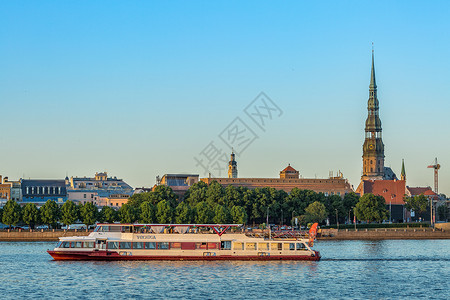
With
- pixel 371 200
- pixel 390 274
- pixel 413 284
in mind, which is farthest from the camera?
pixel 371 200

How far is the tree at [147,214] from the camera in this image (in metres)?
148

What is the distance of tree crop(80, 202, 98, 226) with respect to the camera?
146625mm

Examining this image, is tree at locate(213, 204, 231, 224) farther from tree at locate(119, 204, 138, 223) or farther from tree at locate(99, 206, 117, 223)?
tree at locate(99, 206, 117, 223)

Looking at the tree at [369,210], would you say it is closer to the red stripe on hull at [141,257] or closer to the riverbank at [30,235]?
the riverbank at [30,235]

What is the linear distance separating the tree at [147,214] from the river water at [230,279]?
55.3 m

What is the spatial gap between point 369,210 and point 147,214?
45503mm

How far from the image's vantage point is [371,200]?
171 meters

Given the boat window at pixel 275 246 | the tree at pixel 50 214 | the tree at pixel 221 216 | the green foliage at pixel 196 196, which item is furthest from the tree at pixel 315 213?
the boat window at pixel 275 246

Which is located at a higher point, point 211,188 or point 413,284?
point 211,188

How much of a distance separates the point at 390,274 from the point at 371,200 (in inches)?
3746

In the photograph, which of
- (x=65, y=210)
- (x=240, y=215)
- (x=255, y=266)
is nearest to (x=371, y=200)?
(x=240, y=215)

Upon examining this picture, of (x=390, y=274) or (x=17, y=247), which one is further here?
(x=17, y=247)

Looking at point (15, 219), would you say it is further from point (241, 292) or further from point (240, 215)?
point (241, 292)

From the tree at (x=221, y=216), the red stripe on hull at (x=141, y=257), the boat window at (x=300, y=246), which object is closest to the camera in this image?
the red stripe on hull at (x=141, y=257)
